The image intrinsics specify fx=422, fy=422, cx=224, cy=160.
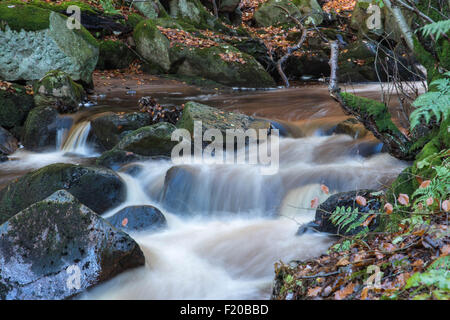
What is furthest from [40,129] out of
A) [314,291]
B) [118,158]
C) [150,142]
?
[314,291]

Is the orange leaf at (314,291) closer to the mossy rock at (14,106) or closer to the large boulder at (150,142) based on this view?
the large boulder at (150,142)

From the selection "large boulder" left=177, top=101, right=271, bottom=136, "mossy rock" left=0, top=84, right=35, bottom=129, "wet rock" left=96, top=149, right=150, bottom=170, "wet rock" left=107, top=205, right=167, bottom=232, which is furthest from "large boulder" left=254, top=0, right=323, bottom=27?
"wet rock" left=107, top=205, right=167, bottom=232

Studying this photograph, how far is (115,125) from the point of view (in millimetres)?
9094

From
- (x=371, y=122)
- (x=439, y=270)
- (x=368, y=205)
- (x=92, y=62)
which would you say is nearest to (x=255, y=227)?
(x=368, y=205)

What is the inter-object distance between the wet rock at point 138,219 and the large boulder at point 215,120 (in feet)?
8.00

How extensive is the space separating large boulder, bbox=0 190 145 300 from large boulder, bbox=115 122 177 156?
3731 millimetres

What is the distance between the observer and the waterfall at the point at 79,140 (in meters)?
9.27

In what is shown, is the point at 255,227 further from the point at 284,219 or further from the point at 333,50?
the point at 333,50

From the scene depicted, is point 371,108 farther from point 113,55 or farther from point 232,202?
point 113,55

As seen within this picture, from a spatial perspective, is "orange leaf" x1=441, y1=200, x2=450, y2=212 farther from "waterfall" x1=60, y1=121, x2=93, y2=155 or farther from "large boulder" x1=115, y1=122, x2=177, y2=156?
"waterfall" x1=60, y1=121, x2=93, y2=155

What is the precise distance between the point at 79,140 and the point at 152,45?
227 inches

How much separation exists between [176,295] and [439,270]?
283 centimetres

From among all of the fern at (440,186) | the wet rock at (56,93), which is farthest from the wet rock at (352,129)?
the wet rock at (56,93)

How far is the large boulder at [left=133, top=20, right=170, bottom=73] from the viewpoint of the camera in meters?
13.8
